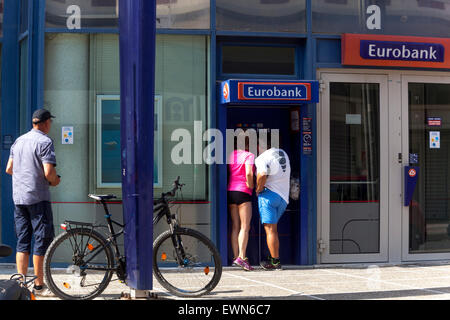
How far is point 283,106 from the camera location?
10.2m

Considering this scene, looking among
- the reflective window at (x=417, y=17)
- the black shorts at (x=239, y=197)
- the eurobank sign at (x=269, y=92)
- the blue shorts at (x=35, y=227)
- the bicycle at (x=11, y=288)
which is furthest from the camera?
the reflective window at (x=417, y=17)

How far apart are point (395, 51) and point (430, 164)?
67.4 inches

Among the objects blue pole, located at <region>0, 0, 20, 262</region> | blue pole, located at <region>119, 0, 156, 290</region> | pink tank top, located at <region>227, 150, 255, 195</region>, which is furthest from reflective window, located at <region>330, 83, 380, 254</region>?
blue pole, located at <region>0, 0, 20, 262</region>

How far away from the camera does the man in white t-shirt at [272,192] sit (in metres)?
9.42

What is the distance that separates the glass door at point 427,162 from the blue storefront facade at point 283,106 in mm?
18

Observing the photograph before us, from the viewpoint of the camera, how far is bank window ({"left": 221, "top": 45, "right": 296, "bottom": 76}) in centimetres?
988

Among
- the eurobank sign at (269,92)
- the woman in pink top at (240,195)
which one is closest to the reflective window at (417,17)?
the eurobank sign at (269,92)

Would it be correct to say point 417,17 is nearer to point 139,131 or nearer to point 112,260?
point 139,131

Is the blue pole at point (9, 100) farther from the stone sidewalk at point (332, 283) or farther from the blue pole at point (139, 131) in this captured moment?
the blue pole at point (139, 131)

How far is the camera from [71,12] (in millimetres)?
9484

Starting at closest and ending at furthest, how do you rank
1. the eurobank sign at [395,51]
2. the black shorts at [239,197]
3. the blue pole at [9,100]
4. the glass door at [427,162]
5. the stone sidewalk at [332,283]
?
the stone sidewalk at [332,283]
the black shorts at [239,197]
the eurobank sign at [395,51]
the blue pole at [9,100]
the glass door at [427,162]

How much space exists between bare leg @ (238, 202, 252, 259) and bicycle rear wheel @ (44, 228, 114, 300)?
108 inches

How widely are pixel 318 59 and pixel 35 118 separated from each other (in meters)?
4.16

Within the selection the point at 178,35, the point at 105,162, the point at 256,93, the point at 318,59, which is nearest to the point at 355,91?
the point at 318,59
